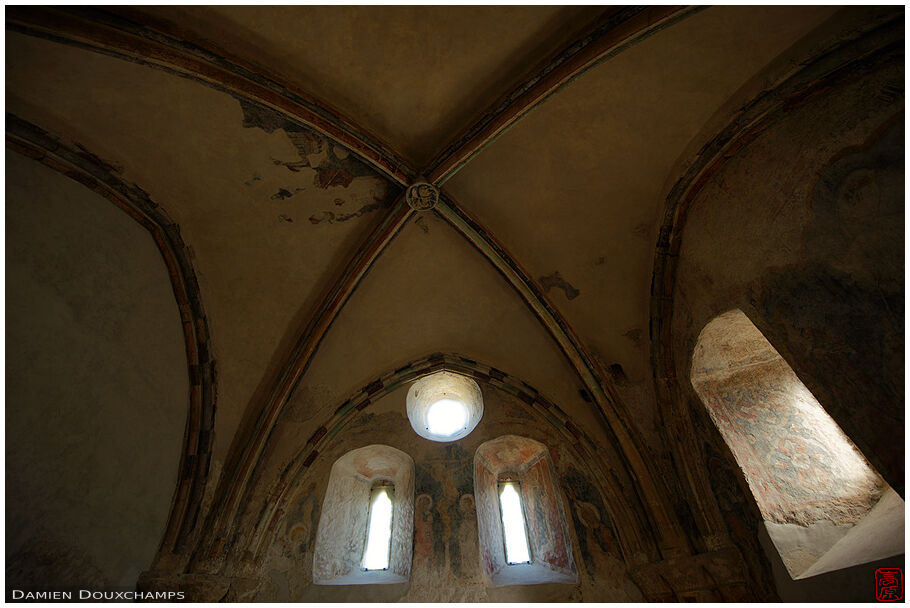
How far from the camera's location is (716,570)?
448 centimetres

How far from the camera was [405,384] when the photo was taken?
732 centimetres

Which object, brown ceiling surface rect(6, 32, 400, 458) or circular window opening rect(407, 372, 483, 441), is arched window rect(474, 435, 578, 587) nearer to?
circular window opening rect(407, 372, 483, 441)

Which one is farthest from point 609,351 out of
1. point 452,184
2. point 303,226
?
point 303,226

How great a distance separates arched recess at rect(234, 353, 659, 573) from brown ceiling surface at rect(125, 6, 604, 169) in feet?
12.5

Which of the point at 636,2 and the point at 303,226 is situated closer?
the point at 636,2

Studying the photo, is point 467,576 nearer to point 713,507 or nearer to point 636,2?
point 713,507

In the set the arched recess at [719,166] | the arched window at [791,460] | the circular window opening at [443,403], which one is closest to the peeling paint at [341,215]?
the circular window opening at [443,403]

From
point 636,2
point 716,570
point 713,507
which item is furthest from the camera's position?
point 713,507

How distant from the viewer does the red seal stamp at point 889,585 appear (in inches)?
130

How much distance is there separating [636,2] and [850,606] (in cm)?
541

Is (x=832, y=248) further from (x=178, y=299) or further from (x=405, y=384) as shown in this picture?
(x=178, y=299)

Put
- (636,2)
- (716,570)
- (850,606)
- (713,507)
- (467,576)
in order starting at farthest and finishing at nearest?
(467,576) → (713,507) → (716,570) → (636,2) → (850,606)

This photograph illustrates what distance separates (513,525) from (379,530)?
77.6 inches

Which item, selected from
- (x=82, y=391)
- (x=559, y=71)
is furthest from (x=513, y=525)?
(x=559, y=71)
